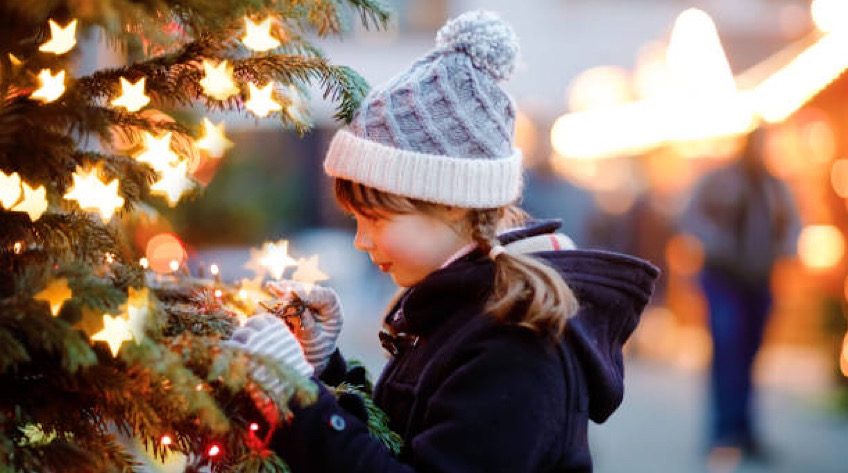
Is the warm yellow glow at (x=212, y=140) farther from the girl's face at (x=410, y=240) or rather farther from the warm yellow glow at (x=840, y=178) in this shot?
the warm yellow glow at (x=840, y=178)

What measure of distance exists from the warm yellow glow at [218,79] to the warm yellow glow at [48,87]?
0.77 ft

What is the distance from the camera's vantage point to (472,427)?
5.09ft

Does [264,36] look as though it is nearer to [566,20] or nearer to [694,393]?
[694,393]

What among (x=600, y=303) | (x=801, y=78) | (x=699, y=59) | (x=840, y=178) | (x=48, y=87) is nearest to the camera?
(x=48, y=87)

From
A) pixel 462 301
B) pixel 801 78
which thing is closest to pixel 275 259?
pixel 462 301

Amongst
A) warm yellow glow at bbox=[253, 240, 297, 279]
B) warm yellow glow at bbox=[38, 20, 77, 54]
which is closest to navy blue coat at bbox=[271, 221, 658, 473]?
warm yellow glow at bbox=[253, 240, 297, 279]

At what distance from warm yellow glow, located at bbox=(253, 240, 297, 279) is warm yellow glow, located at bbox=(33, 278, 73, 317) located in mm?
701

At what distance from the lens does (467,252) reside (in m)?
1.81

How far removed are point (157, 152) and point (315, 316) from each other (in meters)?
0.49

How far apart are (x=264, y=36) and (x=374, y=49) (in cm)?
1517

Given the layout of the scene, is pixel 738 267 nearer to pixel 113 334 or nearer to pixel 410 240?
pixel 410 240

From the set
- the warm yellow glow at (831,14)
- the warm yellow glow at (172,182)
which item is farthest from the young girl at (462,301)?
the warm yellow glow at (831,14)

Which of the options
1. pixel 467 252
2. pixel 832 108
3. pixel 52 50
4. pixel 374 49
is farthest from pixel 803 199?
pixel 52 50

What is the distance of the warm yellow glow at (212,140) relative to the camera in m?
1.69
